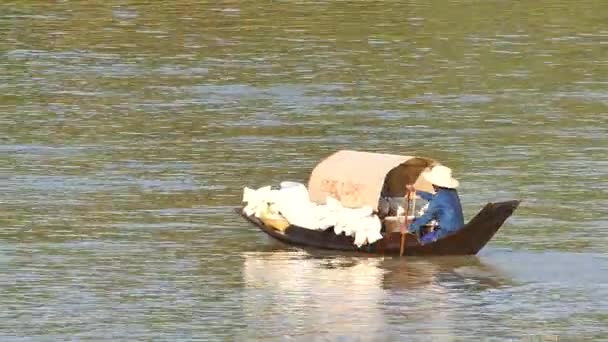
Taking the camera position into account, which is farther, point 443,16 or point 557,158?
point 443,16

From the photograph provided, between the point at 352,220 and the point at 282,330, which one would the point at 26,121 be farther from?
the point at 282,330

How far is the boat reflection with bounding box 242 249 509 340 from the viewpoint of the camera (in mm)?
16266

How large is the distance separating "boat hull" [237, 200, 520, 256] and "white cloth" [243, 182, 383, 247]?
0.09m

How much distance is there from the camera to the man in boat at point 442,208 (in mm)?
18906

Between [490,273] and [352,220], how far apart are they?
63.7 inches

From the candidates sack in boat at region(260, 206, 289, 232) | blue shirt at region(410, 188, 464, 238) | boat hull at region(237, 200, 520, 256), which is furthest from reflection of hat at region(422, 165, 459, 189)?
sack in boat at region(260, 206, 289, 232)

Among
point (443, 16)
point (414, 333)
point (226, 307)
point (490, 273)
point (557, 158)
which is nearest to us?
point (414, 333)

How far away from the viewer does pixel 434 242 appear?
1894cm

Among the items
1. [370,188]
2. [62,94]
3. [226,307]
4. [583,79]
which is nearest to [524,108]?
[583,79]

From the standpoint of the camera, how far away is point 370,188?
63.6 ft

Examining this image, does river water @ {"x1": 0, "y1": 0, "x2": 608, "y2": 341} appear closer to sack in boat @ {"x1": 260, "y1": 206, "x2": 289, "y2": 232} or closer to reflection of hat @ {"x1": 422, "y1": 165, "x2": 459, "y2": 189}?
sack in boat @ {"x1": 260, "y1": 206, "x2": 289, "y2": 232}

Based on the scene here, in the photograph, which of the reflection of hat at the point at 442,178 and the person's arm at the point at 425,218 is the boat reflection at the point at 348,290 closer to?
the person's arm at the point at 425,218

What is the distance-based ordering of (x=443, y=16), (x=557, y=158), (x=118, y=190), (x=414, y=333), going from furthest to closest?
(x=443, y=16) → (x=557, y=158) → (x=118, y=190) → (x=414, y=333)

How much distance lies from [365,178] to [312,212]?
0.74m
